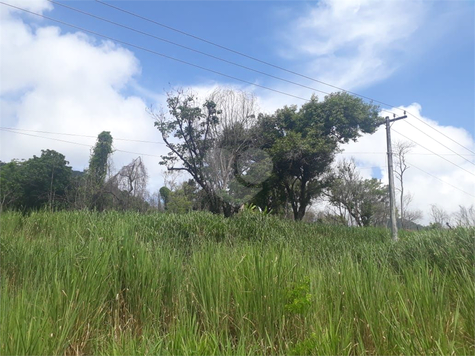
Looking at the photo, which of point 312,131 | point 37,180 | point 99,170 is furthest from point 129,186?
point 312,131

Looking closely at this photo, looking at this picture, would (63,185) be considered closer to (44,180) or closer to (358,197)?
(44,180)

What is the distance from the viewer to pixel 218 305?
4012 mm

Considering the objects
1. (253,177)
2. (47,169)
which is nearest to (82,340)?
(253,177)

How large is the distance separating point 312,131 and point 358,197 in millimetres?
13876

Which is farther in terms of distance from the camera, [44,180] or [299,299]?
[44,180]

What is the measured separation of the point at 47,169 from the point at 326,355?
2253 centimetres

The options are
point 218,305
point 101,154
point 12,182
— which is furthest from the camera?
point 101,154

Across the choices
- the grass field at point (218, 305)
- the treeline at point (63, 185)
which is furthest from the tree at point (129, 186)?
the grass field at point (218, 305)

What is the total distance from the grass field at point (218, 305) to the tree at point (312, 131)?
54.5ft

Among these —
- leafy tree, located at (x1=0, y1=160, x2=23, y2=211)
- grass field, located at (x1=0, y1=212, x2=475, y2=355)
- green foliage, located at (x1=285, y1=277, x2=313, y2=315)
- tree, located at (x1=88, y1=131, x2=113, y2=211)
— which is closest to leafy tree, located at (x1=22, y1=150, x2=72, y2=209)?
leafy tree, located at (x1=0, y1=160, x2=23, y2=211)

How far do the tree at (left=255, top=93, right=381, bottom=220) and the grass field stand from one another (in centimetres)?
1660

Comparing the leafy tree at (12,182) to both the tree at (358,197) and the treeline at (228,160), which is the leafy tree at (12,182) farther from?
the tree at (358,197)

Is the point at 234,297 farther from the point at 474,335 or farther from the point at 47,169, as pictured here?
the point at 47,169

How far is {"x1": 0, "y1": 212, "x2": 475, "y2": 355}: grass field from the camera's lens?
316 centimetres
